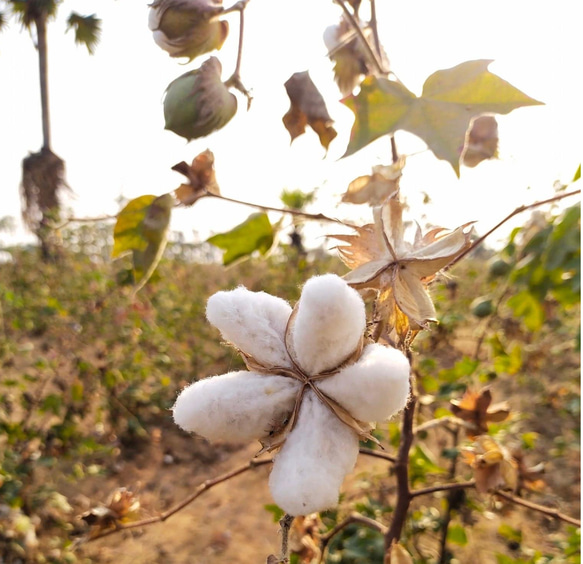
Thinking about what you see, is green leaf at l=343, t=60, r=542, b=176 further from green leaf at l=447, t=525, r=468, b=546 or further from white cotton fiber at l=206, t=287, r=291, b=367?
green leaf at l=447, t=525, r=468, b=546

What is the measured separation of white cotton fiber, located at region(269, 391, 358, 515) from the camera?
0.34 meters

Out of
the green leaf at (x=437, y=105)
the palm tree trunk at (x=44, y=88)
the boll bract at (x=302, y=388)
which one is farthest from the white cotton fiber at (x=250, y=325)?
the palm tree trunk at (x=44, y=88)

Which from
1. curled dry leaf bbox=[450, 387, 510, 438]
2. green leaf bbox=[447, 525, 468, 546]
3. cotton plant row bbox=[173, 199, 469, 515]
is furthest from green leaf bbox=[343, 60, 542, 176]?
green leaf bbox=[447, 525, 468, 546]

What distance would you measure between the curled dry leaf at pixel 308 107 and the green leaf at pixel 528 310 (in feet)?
2.82

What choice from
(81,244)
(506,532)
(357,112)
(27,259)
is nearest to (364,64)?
(357,112)

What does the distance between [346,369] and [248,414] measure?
83mm

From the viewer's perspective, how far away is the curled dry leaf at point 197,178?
71cm

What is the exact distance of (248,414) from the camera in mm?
377

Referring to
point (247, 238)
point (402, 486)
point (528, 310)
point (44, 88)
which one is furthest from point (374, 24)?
point (44, 88)

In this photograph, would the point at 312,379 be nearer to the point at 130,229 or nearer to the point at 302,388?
the point at 302,388

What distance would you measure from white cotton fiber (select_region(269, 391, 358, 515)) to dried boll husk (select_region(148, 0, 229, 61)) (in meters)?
0.50

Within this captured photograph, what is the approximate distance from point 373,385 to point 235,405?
0.11 metres

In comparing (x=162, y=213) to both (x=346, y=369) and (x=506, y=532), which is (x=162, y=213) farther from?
(x=506, y=532)

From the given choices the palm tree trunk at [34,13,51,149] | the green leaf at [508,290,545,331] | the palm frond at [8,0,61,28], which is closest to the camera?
the green leaf at [508,290,545,331]
